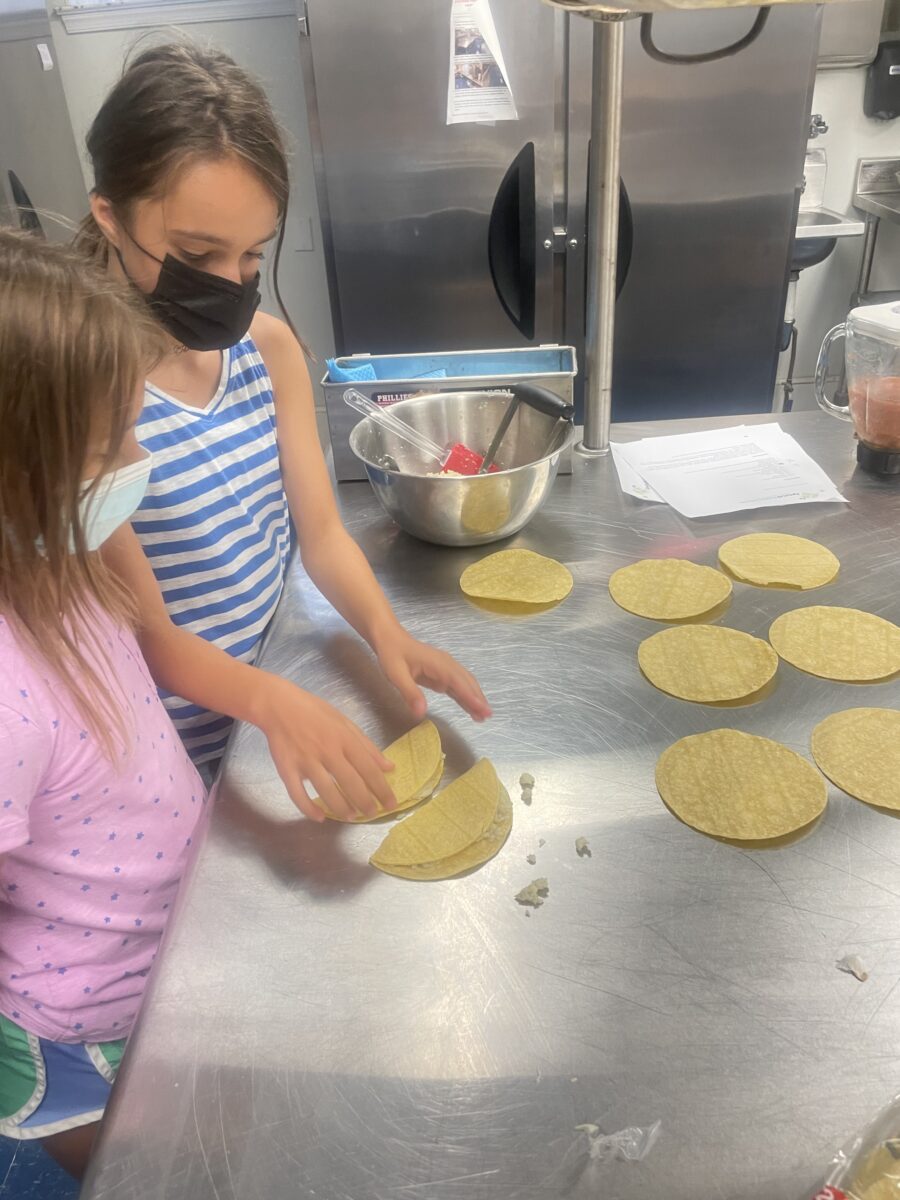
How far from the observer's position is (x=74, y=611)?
671 mm

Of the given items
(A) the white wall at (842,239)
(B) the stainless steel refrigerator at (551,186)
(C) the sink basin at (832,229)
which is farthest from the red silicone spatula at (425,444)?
(A) the white wall at (842,239)

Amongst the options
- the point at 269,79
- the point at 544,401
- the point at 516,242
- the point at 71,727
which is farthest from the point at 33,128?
the point at 71,727

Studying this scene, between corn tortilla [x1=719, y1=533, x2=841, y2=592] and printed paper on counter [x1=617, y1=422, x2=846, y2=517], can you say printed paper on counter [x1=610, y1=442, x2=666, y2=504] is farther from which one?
corn tortilla [x1=719, y1=533, x2=841, y2=592]

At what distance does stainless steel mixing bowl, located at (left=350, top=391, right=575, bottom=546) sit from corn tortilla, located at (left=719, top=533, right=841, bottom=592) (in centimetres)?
25

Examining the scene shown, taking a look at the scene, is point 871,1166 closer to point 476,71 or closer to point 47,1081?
point 47,1081

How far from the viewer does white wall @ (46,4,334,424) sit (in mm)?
2689

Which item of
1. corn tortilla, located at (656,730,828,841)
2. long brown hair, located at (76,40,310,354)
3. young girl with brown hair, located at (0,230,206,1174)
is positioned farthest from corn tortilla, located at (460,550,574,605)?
long brown hair, located at (76,40,310,354)

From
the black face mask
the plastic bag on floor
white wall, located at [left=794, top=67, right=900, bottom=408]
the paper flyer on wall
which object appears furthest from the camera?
Result: white wall, located at [left=794, top=67, right=900, bottom=408]

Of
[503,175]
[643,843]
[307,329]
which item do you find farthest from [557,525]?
[307,329]

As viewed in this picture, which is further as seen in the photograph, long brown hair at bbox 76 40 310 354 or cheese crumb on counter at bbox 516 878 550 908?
long brown hair at bbox 76 40 310 354

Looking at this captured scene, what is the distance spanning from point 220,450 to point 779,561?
0.70m

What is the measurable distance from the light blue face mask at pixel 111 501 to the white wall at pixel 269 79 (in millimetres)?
2318

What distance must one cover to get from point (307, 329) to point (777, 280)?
169cm

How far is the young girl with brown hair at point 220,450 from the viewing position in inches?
30.7
